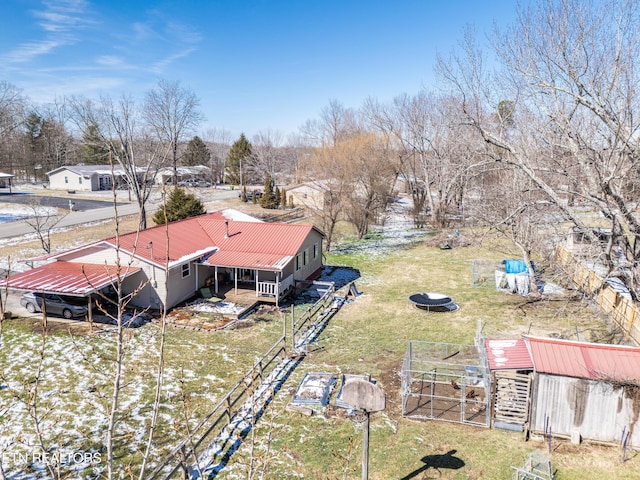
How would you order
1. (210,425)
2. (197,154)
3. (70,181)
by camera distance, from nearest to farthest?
1. (210,425)
2. (70,181)
3. (197,154)

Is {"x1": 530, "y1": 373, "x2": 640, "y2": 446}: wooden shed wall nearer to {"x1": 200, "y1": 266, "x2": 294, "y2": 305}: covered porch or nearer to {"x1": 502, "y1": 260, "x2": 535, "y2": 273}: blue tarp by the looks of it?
{"x1": 200, "y1": 266, "x2": 294, "y2": 305}: covered porch

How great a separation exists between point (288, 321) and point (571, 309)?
14.1 meters

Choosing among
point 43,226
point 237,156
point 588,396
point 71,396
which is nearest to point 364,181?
point 43,226

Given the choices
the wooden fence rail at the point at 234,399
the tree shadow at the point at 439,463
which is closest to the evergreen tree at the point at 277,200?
the wooden fence rail at the point at 234,399

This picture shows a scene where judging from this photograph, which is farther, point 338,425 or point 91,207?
point 91,207

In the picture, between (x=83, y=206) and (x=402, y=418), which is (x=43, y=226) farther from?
(x=402, y=418)

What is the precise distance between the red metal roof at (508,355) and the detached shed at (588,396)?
28cm

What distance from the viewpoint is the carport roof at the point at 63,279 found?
1828cm

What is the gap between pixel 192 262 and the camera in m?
23.0

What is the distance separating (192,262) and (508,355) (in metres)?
16.0

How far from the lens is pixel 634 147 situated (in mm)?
12594

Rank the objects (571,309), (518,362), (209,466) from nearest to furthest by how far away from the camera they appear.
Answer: (209,466)
(518,362)
(571,309)

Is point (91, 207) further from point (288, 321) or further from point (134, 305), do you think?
point (288, 321)

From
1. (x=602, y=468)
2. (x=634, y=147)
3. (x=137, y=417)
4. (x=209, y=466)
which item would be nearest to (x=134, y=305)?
(x=137, y=417)
